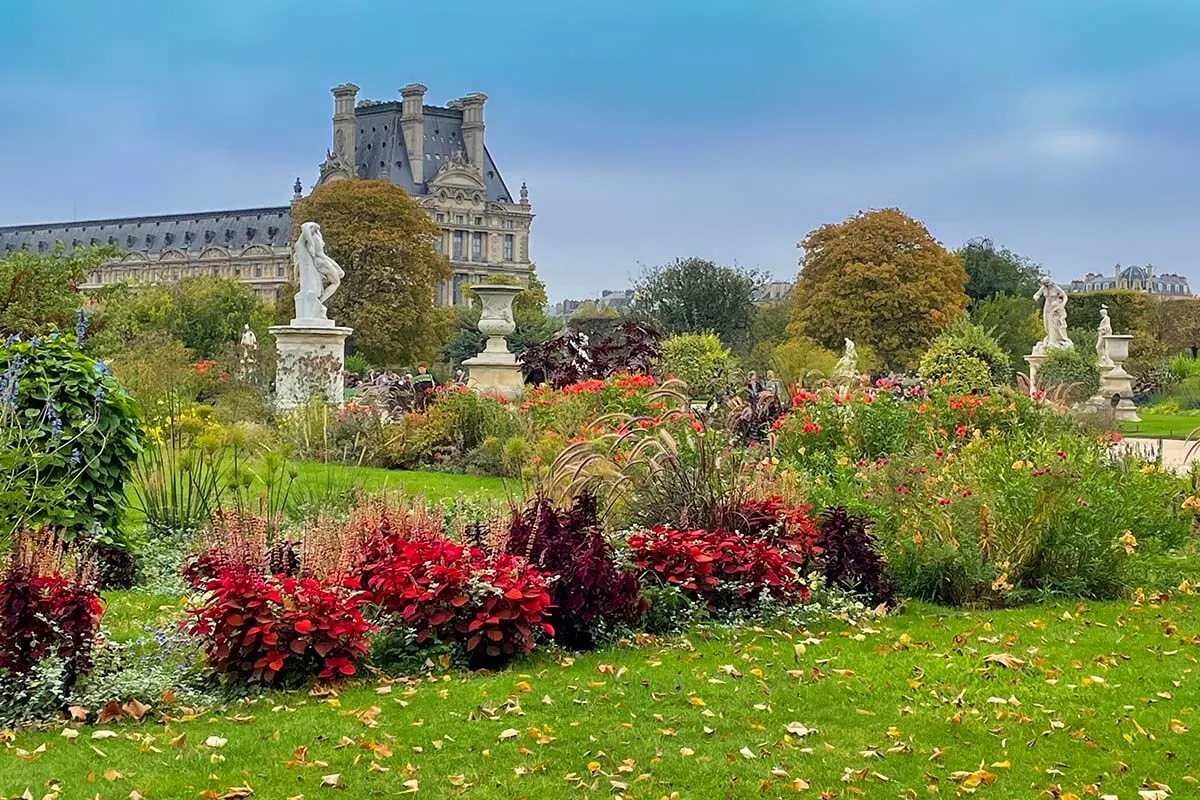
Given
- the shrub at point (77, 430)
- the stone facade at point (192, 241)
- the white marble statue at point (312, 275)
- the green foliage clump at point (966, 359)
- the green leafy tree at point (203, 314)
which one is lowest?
the shrub at point (77, 430)

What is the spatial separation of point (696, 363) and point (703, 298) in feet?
64.1

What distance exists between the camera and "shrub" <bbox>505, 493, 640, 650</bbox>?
20.8 ft

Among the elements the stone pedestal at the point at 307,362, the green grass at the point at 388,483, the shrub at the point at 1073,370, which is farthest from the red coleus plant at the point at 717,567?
the shrub at the point at 1073,370

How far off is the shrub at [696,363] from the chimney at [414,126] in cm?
7780

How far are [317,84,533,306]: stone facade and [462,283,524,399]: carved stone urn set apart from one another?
77.9m

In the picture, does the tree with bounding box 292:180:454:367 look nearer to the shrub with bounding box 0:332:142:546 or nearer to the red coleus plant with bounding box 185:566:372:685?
the shrub with bounding box 0:332:142:546

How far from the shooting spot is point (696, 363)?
24641mm

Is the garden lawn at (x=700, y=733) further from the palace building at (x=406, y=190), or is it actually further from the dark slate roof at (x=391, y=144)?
the dark slate roof at (x=391, y=144)

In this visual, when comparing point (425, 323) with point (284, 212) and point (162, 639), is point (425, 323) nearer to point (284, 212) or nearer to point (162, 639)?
point (162, 639)

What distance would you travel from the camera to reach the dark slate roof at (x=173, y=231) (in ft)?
353

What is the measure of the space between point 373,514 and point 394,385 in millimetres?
14845

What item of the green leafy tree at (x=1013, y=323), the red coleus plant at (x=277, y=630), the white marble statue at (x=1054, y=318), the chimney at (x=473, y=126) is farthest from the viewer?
the chimney at (x=473, y=126)

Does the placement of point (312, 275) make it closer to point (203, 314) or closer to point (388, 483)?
point (388, 483)

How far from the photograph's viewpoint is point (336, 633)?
559 centimetres
